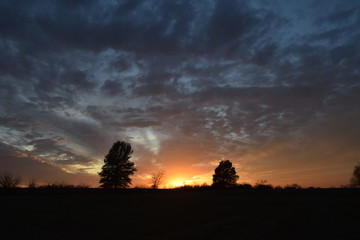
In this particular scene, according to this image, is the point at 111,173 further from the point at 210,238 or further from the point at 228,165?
the point at 210,238

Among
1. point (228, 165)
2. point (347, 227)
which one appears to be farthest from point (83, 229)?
point (228, 165)

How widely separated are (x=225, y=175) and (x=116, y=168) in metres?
23.8

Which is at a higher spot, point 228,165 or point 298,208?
point 228,165

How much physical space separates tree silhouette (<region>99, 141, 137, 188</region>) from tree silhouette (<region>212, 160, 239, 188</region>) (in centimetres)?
1819

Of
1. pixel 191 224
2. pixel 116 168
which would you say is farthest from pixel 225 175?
pixel 191 224

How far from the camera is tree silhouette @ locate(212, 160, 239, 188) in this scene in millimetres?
55344

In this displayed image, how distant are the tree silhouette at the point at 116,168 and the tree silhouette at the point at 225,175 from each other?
59.7 feet

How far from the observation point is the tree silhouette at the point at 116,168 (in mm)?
51094

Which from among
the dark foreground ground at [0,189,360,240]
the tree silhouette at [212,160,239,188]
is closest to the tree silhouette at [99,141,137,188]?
the tree silhouette at [212,160,239,188]

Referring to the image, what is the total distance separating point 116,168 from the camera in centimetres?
5191

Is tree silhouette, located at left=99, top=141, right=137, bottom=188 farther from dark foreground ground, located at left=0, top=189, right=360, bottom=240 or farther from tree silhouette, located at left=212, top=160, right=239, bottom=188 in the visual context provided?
dark foreground ground, located at left=0, top=189, right=360, bottom=240

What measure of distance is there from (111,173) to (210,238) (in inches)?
1745

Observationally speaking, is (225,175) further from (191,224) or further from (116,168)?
(191,224)

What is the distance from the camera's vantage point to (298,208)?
52.3ft
